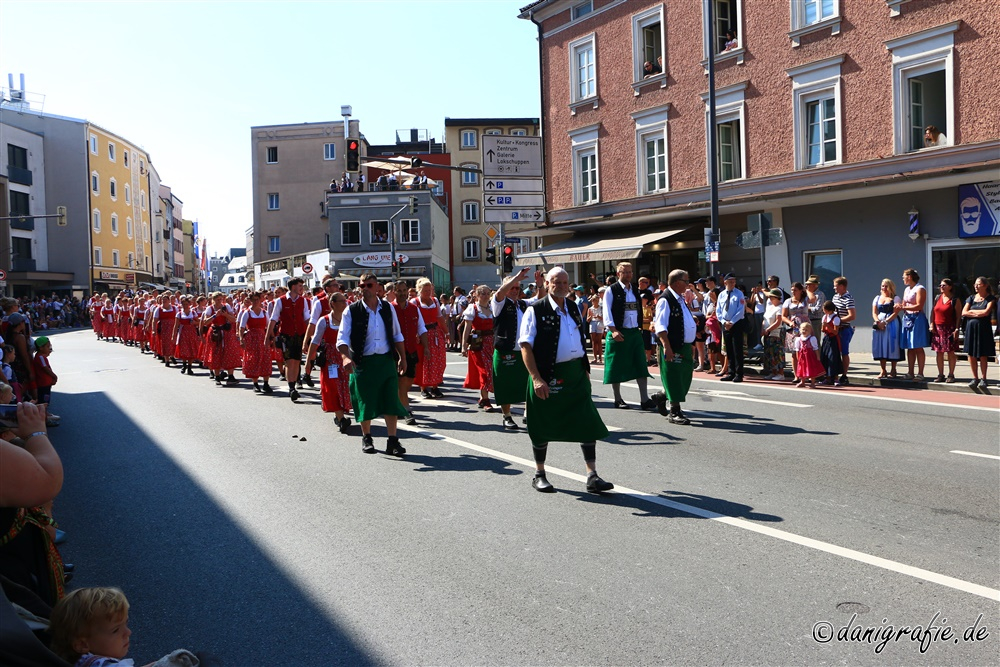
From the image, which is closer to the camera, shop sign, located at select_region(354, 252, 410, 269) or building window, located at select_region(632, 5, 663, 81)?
building window, located at select_region(632, 5, 663, 81)

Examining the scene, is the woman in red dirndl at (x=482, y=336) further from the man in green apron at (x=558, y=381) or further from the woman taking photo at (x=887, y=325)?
the woman taking photo at (x=887, y=325)

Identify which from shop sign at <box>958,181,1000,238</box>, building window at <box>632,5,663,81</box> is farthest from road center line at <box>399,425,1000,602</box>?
building window at <box>632,5,663,81</box>

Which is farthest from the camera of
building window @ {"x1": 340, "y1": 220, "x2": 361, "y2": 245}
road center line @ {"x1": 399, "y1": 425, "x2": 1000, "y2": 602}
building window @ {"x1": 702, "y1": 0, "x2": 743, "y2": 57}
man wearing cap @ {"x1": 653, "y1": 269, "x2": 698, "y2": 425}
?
building window @ {"x1": 340, "y1": 220, "x2": 361, "y2": 245}

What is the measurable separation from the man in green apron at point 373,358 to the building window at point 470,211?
59.3 metres

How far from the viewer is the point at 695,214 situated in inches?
989

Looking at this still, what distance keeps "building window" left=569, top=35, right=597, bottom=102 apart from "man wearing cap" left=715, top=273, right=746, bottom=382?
48.4 ft

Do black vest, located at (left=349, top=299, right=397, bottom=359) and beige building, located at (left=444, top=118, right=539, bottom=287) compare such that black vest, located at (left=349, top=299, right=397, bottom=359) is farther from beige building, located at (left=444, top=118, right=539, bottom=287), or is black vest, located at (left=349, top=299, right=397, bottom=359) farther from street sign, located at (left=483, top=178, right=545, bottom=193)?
beige building, located at (left=444, top=118, right=539, bottom=287)

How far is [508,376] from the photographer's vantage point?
10.3 m

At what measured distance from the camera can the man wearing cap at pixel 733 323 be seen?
639 inches

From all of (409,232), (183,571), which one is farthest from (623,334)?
(409,232)

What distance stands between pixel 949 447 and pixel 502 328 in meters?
4.79

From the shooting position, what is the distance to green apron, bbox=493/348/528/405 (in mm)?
10289

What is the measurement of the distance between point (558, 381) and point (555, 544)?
1.84 metres

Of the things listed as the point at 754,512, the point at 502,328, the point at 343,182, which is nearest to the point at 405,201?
the point at 343,182
